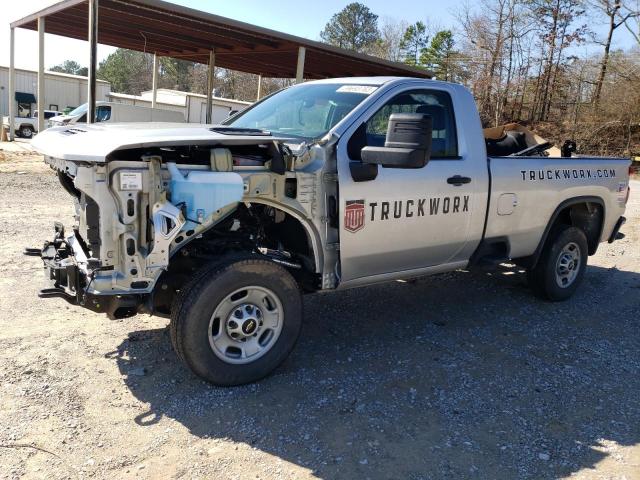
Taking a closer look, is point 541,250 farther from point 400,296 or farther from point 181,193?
point 181,193

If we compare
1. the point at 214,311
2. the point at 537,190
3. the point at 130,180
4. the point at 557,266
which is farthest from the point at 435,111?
the point at 130,180

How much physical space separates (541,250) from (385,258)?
2.20 metres

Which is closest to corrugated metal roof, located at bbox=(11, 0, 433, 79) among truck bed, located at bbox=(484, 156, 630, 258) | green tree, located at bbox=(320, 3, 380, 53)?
truck bed, located at bbox=(484, 156, 630, 258)

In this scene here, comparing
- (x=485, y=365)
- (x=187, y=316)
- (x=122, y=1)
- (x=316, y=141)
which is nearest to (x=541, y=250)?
(x=485, y=365)

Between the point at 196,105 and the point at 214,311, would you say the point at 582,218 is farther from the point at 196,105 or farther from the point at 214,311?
the point at 196,105

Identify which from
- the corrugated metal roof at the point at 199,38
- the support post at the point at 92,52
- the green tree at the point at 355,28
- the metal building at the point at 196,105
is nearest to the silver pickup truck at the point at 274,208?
the support post at the point at 92,52

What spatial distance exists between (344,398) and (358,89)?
2371 mm

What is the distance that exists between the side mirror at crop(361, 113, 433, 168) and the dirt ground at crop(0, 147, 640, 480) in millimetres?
1554

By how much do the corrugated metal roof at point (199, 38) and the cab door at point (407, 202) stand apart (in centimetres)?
1017

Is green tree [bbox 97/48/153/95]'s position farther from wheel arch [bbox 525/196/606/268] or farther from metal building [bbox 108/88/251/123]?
wheel arch [bbox 525/196/606/268]

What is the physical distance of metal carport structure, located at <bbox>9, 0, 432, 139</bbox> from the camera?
13.2 metres

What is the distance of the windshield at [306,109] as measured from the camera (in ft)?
13.8

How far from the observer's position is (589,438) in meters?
3.29

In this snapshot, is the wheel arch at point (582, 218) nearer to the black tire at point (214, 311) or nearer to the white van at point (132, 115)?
the black tire at point (214, 311)
